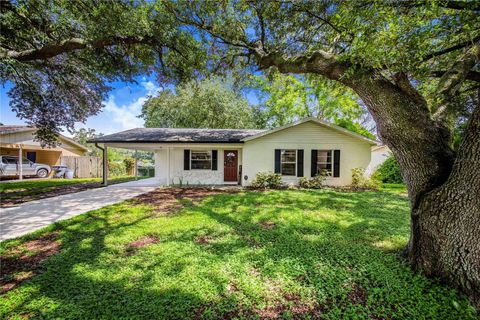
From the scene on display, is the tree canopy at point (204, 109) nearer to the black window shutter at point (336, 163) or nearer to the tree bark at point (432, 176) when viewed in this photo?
the black window shutter at point (336, 163)

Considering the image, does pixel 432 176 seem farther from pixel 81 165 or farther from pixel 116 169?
pixel 116 169

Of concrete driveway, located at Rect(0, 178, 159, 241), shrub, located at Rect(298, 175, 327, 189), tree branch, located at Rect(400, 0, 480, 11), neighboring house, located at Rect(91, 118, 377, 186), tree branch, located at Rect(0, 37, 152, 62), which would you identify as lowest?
concrete driveway, located at Rect(0, 178, 159, 241)

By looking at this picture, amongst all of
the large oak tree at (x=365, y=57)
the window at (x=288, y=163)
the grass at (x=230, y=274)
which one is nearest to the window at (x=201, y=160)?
the window at (x=288, y=163)

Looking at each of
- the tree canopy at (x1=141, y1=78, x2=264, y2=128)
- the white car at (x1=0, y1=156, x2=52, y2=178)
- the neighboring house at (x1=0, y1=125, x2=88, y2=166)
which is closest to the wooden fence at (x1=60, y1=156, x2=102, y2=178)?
the neighboring house at (x1=0, y1=125, x2=88, y2=166)

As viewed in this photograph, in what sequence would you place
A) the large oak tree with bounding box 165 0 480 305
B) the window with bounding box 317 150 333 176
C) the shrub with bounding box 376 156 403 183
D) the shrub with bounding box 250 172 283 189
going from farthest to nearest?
1. the shrub with bounding box 376 156 403 183
2. the window with bounding box 317 150 333 176
3. the shrub with bounding box 250 172 283 189
4. the large oak tree with bounding box 165 0 480 305

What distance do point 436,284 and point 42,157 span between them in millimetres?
26613

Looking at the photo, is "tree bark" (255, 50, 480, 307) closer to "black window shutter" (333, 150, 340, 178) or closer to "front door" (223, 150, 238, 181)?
"black window shutter" (333, 150, 340, 178)

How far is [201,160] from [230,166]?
1.89 m

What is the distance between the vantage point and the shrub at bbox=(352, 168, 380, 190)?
1178cm

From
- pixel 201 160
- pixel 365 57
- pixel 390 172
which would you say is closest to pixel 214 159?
pixel 201 160

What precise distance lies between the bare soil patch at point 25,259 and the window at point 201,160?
8878 millimetres

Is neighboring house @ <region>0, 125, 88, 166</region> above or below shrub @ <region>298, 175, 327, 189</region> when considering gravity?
above

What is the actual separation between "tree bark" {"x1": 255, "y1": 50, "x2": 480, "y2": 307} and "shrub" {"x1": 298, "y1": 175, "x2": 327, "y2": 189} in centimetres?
815

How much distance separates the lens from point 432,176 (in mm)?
3051
